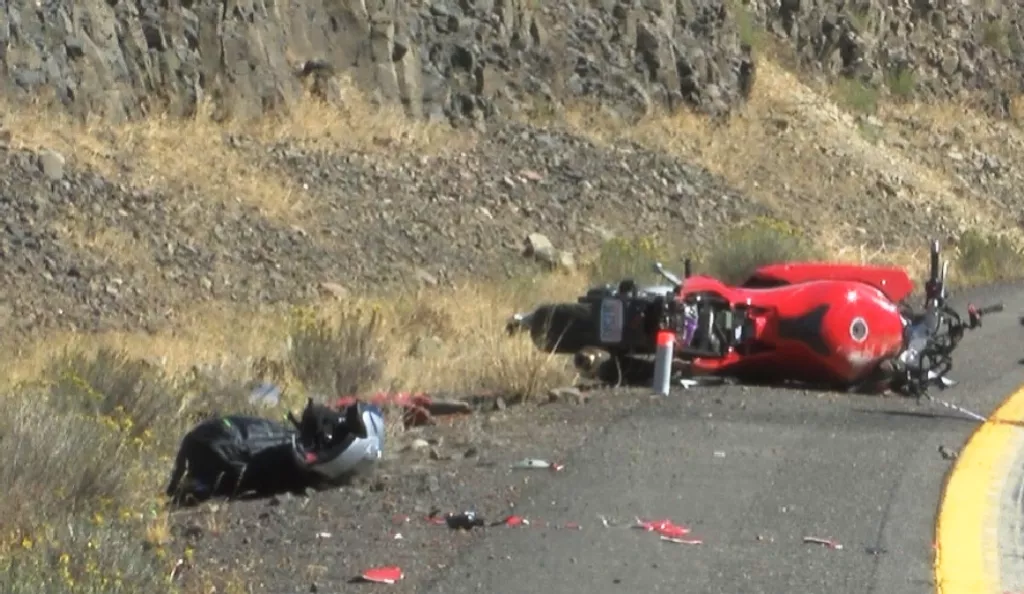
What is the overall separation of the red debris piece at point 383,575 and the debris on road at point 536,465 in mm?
1697

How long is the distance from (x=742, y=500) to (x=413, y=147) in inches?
597

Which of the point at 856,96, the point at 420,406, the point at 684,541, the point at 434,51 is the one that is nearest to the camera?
the point at 684,541

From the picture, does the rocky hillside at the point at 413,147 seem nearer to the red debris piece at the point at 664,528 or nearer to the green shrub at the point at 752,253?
the green shrub at the point at 752,253

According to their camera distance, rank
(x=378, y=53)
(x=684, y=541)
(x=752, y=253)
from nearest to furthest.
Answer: (x=684, y=541)
(x=752, y=253)
(x=378, y=53)

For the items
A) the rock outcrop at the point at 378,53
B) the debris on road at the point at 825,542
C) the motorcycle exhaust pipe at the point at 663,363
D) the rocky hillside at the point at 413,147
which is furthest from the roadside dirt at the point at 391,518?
the rock outcrop at the point at 378,53

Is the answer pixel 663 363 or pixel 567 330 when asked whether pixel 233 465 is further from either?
pixel 567 330

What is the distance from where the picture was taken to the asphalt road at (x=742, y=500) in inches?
237

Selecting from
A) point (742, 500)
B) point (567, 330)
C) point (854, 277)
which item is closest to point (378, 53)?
point (854, 277)

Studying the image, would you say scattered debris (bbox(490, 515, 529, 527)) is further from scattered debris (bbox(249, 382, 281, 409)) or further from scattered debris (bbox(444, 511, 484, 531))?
scattered debris (bbox(249, 382, 281, 409))

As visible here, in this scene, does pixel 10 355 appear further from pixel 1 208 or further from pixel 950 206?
pixel 950 206

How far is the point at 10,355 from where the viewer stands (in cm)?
1387

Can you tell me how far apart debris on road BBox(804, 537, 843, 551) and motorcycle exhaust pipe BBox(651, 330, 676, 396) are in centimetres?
325

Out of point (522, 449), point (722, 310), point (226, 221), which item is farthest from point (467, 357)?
point (226, 221)

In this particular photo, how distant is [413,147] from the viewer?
21984mm
